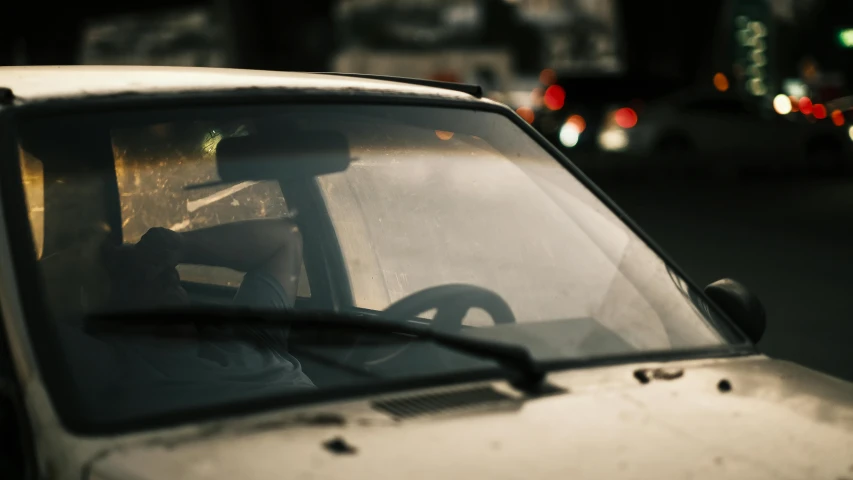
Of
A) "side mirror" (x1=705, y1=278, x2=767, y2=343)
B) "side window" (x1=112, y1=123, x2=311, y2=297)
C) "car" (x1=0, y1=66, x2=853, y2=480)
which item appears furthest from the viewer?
"side mirror" (x1=705, y1=278, x2=767, y2=343)

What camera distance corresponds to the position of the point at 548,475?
2.00 metres

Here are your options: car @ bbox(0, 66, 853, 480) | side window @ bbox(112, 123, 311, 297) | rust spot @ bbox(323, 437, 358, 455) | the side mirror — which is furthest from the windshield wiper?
the side mirror

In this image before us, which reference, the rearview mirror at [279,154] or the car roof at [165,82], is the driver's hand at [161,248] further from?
the car roof at [165,82]

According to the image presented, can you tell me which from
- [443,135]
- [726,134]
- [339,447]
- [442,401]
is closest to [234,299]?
[443,135]

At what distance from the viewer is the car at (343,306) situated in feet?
6.97

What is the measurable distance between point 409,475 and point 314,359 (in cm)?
70

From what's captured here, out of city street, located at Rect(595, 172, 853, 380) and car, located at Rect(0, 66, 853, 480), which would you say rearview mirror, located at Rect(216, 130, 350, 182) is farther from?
city street, located at Rect(595, 172, 853, 380)

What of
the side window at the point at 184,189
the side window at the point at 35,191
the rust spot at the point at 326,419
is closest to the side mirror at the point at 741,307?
the side window at the point at 184,189

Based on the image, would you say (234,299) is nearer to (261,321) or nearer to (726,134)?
(261,321)

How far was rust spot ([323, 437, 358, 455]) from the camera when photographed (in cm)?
205

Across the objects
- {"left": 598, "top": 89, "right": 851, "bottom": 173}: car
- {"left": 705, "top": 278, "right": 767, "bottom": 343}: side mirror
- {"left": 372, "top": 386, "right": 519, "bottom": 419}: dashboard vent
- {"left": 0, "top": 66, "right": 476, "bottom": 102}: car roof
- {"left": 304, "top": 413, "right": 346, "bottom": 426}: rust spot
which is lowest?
{"left": 598, "top": 89, "right": 851, "bottom": 173}: car

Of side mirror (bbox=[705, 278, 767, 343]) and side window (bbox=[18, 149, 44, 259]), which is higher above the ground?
side window (bbox=[18, 149, 44, 259])

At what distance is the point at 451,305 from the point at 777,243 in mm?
13150

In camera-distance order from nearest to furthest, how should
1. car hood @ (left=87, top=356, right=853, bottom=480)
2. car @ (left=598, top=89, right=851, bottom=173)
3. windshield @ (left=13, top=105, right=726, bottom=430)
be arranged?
car hood @ (left=87, top=356, right=853, bottom=480)
windshield @ (left=13, top=105, right=726, bottom=430)
car @ (left=598, top=89, right=851, bottom=173)
